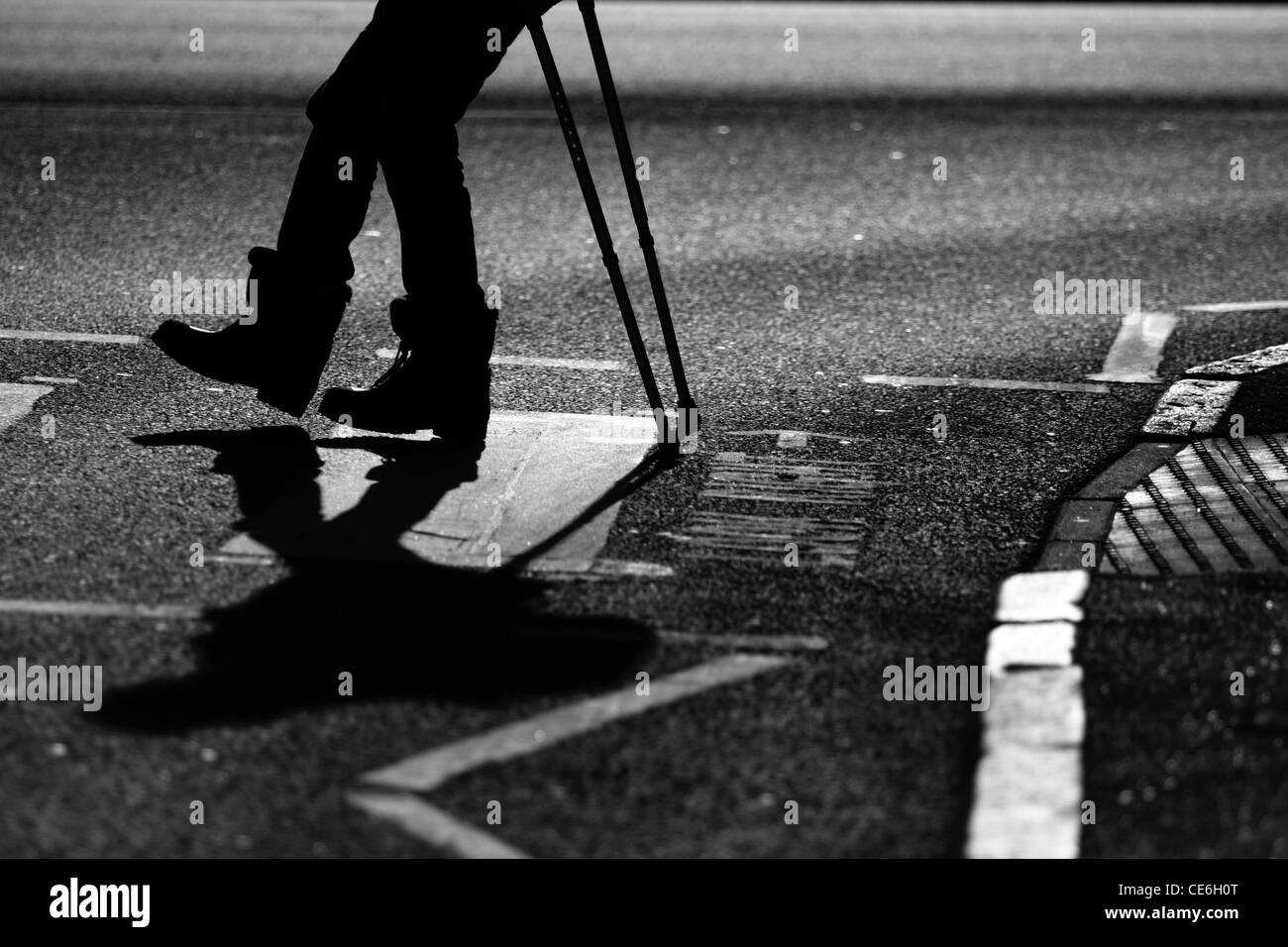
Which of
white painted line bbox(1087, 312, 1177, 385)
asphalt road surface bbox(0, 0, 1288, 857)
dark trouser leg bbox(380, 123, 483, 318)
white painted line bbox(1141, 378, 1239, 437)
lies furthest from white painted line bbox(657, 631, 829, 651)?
white painted line bbox(1087, 312, 1177, 385)

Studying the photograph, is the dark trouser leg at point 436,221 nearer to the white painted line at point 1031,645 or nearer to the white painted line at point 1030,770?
the white painted line at point 1031,645

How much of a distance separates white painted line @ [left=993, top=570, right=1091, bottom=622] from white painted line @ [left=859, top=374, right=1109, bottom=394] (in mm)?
1855

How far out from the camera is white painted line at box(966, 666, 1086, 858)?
3656 millimetres

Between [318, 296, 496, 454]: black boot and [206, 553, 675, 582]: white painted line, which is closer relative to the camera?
[206, 553, 675, 582]: white painted line

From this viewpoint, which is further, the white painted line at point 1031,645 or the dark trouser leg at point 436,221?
the dark trouser leg at point 436,221

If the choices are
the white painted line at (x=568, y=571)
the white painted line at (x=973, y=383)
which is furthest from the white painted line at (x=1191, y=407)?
the white painted line at (x=568, y=571)

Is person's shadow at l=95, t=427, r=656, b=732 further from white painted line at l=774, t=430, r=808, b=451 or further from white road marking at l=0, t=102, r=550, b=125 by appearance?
white road marking at l=0, t=102, r=550, b=125

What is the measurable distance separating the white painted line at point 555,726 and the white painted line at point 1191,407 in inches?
94.7

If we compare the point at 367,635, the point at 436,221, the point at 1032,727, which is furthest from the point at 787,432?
the point at 1032,727

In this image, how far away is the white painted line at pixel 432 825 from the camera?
3.60m

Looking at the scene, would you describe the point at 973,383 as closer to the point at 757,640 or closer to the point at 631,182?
the point at 631,182
